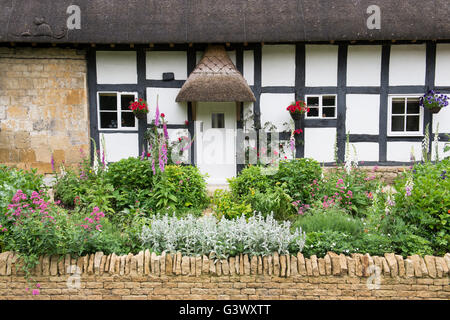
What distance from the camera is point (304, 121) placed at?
344 inches

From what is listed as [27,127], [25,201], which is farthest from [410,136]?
[27,127]

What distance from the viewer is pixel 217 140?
8.80 m

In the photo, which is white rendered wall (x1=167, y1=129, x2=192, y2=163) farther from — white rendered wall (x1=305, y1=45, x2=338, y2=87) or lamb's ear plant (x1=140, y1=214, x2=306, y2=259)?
lamb's ear plant (x1=140, y1=214, x2=306, y2=259)

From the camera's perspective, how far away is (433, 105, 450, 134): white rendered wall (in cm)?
871

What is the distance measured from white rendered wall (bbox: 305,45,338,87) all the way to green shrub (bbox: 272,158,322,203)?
2.84 m

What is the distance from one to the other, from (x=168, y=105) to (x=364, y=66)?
191 inches

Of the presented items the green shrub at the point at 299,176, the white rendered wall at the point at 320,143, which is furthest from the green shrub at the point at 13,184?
the white rendered wall at the point at 320,143

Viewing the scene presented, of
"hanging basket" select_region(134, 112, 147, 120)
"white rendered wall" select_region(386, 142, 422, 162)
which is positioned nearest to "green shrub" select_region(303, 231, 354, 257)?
"white rendered wall" select_region(386, 142, 422, 162)

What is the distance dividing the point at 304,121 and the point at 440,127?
11.0 feet

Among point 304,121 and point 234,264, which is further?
point 304,121

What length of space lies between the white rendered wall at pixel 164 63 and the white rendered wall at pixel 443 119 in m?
6.25

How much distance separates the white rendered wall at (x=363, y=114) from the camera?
8.73 m
